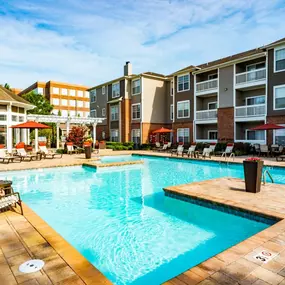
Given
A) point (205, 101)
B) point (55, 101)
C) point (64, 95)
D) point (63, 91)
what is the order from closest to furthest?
point (205, 101) → point (55, 101) → point (63, 91) → point (64, 95)

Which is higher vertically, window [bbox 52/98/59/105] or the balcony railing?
window [bbox 52/98/59/105]

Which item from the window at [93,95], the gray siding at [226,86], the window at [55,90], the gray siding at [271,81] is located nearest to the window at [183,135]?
the gray siding at [226,86]

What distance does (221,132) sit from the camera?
23266mm

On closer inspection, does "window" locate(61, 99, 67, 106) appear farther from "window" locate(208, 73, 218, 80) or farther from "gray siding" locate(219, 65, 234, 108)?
"gray siding" locate(219, 65, 234, 108)

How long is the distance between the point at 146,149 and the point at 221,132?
28.7 feet

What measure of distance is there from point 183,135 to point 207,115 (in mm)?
3730

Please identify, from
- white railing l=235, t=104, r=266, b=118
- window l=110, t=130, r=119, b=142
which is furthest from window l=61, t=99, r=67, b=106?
white railing l=235, t=104, r=266, b=118

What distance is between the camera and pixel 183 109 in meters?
27.3

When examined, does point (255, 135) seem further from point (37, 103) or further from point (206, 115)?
point (37, 103)

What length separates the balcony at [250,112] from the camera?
68.0ft

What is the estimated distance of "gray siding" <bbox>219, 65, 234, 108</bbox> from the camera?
22.7m

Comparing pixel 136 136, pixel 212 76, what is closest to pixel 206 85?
pixel 212 76

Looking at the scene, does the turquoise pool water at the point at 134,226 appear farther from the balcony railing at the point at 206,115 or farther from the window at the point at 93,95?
the window at the point at 93,95

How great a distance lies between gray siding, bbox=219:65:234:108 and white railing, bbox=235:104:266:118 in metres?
1.07
